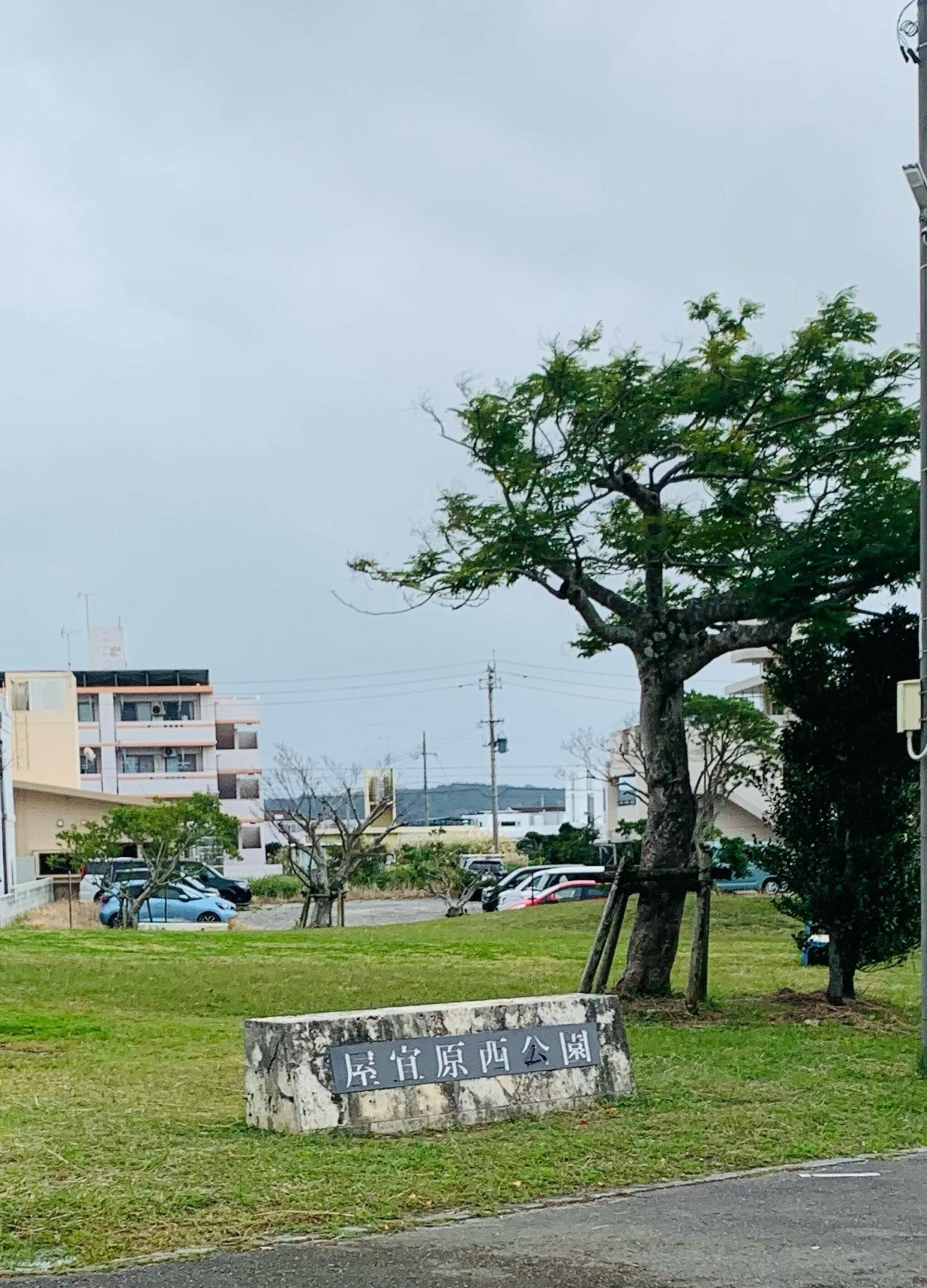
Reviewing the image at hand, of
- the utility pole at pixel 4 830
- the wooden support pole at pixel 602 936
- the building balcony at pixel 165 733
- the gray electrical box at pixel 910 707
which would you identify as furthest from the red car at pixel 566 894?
the building balcony at pixel 165 733

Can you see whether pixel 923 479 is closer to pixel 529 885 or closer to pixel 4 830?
pixel 529 885

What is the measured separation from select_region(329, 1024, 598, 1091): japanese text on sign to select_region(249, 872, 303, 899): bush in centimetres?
4490

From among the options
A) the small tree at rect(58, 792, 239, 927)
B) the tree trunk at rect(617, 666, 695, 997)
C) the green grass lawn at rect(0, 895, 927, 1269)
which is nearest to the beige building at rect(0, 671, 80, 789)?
the small tree at rect(58, 792, 239, 927)

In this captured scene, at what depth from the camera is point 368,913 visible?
44469 mm

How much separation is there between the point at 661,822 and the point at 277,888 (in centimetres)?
4104

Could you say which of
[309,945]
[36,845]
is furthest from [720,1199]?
[36,845]

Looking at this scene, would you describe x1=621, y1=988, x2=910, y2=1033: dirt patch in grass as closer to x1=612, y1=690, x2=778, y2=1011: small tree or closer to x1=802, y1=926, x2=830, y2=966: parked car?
x1=802, y1=926, x2=830, y2=966: parked car

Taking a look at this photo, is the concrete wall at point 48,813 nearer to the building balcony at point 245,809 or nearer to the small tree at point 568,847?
the small tree at point 568,847

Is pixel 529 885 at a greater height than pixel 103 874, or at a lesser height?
lesser

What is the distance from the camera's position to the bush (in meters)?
55.0

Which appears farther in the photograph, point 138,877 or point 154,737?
point 154,737

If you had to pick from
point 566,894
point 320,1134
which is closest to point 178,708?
point 566,894

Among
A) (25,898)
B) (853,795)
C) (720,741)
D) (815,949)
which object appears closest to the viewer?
(853,795)

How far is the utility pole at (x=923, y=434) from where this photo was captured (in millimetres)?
11531
